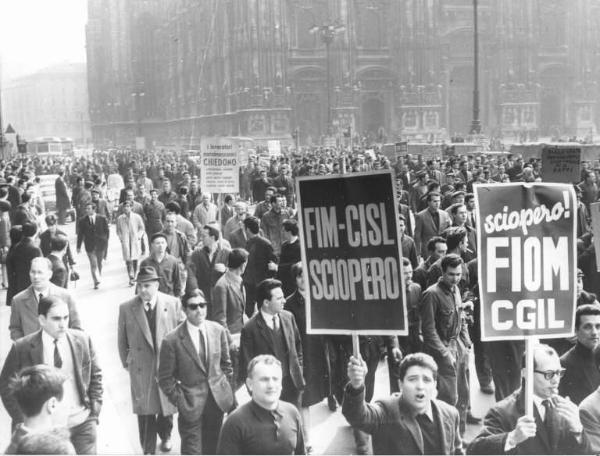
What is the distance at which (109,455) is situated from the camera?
6.51 meters

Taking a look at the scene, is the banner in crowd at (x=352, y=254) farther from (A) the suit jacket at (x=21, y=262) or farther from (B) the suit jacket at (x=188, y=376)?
(A) the suit jacket at (x=21, y=262)

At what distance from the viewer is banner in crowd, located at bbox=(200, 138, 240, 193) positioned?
11.8 m

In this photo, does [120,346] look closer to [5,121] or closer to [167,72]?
[167,72]

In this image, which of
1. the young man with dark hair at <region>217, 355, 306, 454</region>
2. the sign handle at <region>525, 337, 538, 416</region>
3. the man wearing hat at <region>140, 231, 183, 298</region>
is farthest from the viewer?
the man wearing hat at <region>140, 231, 183, 298</region>

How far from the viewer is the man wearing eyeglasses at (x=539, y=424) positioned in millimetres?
4270

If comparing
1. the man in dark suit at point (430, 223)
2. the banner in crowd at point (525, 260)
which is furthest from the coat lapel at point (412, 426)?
the man in dark suit at point (430, 223)

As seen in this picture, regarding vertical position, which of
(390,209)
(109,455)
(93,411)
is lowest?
(109,455)

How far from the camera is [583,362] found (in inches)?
225

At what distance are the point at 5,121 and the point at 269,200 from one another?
215 feet

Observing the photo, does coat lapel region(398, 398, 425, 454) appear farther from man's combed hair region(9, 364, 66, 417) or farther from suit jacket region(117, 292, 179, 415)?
suit jacket region(117, 292, 179, 415)

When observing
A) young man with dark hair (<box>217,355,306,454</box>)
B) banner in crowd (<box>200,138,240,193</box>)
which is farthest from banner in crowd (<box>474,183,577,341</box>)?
banner in crowd (<box>200,138,240,193</box>)

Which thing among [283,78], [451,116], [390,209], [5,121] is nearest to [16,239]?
[390,209]

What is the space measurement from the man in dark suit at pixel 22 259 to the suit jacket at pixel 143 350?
302cm

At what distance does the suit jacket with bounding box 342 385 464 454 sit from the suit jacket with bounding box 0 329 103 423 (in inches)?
73.2
